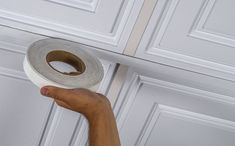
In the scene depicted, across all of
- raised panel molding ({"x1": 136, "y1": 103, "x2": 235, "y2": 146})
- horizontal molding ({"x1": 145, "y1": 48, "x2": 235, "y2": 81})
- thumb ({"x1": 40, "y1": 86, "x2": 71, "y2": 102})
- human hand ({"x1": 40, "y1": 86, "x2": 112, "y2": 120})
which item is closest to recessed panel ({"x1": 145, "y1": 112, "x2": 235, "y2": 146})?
Result: raised panel molding ({"x1": 136, "y1": 103, "x2": 235, "y2": 146})

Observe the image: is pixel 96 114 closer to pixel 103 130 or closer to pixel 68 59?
pixel 103 130

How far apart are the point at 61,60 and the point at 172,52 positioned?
0.97 feet

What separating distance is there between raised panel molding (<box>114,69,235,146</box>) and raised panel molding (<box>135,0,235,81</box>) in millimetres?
63

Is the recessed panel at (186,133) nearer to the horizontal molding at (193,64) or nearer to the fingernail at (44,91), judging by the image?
the horizontal molding at (193,64)

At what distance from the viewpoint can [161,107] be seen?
3.14 feet

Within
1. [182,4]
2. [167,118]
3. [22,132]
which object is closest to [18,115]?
[22,132]

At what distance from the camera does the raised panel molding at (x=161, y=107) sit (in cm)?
91

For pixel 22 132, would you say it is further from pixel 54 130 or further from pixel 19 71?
pixel 19 71

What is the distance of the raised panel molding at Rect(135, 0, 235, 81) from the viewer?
2.64 feet

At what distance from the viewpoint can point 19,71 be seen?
0.85 m

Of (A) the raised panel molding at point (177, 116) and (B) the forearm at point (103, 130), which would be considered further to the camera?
(A) the raised panel molding at point (177, 116)

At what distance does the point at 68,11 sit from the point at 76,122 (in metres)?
0.33

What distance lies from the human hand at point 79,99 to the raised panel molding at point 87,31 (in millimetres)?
148

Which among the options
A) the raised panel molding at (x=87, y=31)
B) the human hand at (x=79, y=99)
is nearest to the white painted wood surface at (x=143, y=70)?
the raised panel molding at (x=87, y=31)
